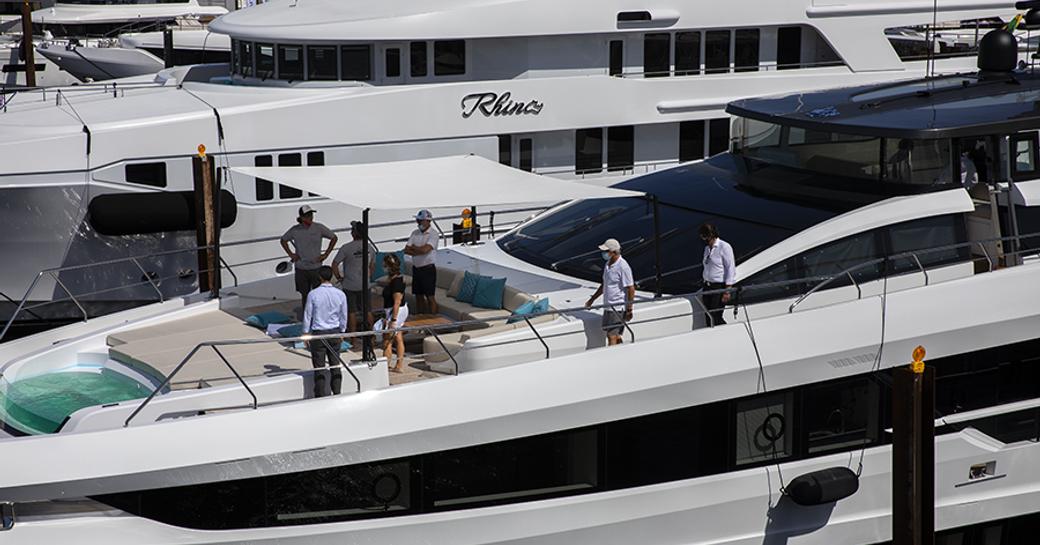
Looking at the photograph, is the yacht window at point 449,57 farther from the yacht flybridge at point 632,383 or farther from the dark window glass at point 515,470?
the dark window glass at point 515,470

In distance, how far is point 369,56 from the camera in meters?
19.4

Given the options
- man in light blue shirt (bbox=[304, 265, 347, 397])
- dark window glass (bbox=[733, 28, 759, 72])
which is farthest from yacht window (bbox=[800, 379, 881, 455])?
dark window glass (bbox=[733, 28, 759, 72])

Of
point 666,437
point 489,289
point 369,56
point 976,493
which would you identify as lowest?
point 976,493

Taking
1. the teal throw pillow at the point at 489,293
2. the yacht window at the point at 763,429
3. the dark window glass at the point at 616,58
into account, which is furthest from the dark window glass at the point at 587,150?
the yacht window at the point at 763,429

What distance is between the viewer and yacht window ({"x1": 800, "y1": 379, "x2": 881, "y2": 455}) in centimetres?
1068

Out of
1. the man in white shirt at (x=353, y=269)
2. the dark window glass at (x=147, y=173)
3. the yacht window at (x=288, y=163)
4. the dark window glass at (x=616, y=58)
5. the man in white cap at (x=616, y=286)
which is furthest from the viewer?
the dark window glass at (x=616, y=58)

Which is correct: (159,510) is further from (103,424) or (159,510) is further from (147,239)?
(147,239)

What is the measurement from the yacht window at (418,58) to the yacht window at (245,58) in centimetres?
234

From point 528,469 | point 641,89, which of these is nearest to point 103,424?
point 528,469

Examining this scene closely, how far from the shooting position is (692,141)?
68.4 ft

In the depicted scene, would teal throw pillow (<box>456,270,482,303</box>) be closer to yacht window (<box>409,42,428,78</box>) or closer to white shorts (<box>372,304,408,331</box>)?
white shorts (<box>372,304,408,331</box>)

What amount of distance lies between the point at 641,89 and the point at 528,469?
1098 cm

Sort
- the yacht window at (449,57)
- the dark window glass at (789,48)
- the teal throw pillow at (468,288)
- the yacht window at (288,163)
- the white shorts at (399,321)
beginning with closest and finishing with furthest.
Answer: the white shorts at (399,321), the teal throw pillow at (468,288), the yacht window at (288,163), the yacht window at (449,57), the dark window glass at (789,48)

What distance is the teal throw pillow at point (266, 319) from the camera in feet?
38.2
